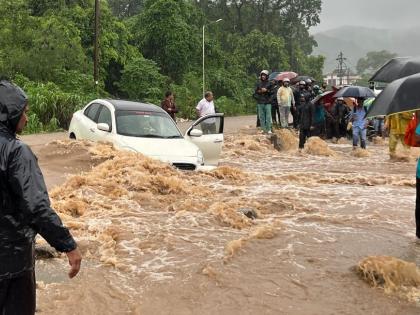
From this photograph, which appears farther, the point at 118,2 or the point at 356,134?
the point at 118,2

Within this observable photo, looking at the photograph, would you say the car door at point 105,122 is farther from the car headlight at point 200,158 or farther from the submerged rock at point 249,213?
the submerged rock at point 249,213

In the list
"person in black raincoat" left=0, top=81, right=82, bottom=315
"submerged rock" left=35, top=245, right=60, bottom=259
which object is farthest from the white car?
"person in black raincoat" left=0, top=81, right=82, bottom=315

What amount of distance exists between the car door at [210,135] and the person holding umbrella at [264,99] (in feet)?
19.4

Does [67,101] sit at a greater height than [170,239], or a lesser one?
greater

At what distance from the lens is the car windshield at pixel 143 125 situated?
996 cm

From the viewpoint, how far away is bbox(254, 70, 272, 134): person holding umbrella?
1645 cm

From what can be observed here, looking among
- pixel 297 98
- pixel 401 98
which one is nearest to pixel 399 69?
pixel 401 98

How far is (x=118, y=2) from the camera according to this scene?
A: 53.6 m

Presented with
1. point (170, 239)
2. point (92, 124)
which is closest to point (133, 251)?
point (170, 239)

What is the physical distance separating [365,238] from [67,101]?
15.3 meters

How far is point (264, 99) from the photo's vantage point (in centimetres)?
1669

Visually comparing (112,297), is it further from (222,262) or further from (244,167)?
(244,167)

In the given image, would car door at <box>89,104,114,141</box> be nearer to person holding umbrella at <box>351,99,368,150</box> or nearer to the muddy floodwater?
the muddy floodwater

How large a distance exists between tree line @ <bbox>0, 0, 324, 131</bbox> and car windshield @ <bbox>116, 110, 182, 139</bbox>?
957 cm
